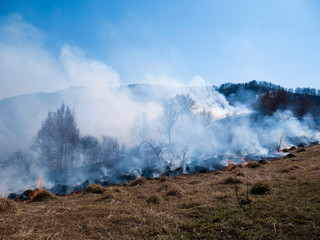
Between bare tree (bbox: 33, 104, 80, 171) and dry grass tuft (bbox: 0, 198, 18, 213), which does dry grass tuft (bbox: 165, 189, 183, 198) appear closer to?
dry grass tuft (bbox: 0, 198, 18, 213)

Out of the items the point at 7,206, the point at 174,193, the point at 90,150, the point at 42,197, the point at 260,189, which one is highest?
the point at 260,189

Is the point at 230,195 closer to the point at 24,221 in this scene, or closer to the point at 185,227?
the point at 185,227

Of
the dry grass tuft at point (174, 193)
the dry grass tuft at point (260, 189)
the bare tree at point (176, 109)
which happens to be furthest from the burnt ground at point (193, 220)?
the bare tree at point (176, 109)

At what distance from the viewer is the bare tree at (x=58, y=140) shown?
30531mm

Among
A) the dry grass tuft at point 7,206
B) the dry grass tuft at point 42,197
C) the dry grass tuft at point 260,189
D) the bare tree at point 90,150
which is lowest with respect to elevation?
the bare tree at point 90,150

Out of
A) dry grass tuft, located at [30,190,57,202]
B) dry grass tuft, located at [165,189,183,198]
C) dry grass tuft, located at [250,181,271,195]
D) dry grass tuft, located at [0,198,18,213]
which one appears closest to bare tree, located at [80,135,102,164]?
dry grass tuft, located at [30,190,57,202]

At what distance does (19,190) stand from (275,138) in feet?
123

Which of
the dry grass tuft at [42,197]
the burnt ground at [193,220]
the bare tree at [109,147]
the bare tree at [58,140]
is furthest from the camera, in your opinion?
the bare tree at [109,147]

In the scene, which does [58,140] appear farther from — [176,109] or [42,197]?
[42,197]

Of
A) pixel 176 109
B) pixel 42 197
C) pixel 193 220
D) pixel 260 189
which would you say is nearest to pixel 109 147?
pixel 176 109

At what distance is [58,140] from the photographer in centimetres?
3250

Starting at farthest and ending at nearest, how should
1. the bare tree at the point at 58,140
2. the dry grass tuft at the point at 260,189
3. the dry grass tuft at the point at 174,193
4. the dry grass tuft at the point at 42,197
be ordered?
the bare tree at the point at 58,140
the dry grass tuft at the point at 42,197
the dry grass tuft at the point at 174,193
the dry grass tuft at the point at 260,189

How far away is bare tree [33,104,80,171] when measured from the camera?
30531mm

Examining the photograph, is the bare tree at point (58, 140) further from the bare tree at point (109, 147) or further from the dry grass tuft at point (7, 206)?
the dry grass tuft at point (7, 206)
